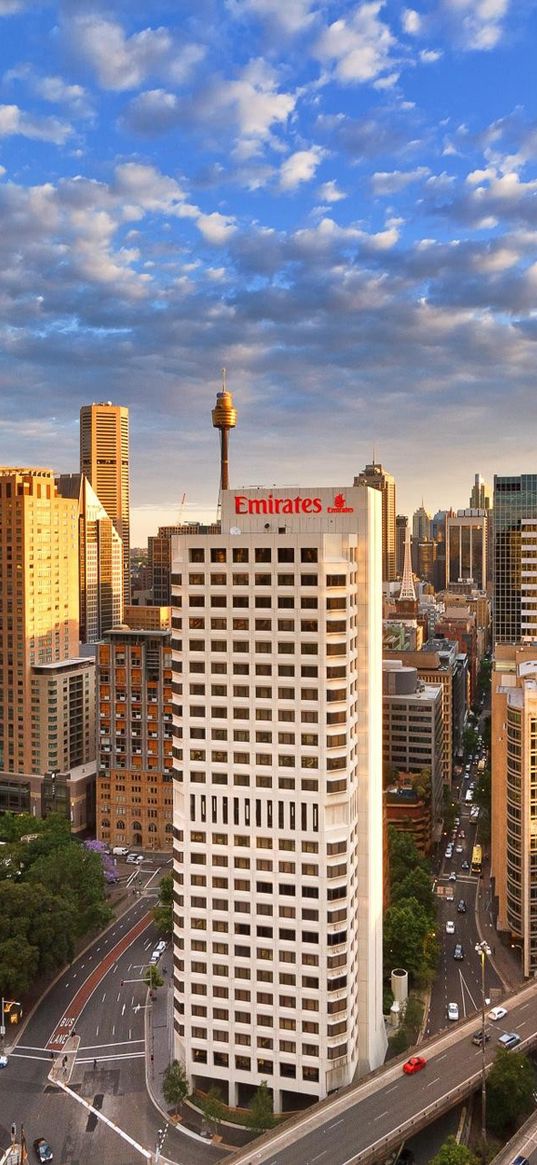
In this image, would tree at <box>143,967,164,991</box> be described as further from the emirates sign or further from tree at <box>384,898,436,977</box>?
the emirates sign

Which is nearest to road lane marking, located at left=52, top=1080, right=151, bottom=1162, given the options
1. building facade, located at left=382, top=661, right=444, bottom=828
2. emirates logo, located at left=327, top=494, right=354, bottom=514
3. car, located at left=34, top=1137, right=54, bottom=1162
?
car, located at left=34, top=1137, right=54, bottom=1162

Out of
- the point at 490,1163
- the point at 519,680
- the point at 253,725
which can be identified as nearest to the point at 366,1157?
the point at 490,1163

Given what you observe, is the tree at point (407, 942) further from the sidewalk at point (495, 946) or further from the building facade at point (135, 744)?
the building facade at point (135, 744)

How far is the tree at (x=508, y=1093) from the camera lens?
9206 cm

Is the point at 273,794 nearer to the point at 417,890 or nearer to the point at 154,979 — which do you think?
the point at 154,979

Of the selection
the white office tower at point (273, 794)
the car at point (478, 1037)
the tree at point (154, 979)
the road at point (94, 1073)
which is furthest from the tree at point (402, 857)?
the white office tower at point (273, 794)

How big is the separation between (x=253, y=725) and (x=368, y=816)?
1875cm

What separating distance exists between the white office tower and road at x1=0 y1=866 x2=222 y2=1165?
26.7ft

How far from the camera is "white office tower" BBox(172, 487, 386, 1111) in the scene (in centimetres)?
9356

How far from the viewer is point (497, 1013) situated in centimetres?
10725

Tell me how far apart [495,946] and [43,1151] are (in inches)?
3020

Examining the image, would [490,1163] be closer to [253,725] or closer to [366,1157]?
[366,1157]

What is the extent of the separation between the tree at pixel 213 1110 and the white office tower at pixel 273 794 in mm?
3154

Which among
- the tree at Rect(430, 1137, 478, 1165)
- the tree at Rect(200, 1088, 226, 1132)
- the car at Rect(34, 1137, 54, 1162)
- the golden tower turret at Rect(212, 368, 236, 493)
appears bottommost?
the car at Rect(34, 1137, 54, 1162)
